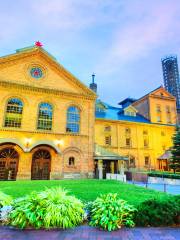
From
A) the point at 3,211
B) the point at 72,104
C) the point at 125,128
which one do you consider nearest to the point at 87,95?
the point at 72,104

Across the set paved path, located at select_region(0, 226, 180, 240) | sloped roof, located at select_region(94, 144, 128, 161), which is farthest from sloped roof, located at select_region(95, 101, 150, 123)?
paved path, located at select_region(0, 226, 180, 240)

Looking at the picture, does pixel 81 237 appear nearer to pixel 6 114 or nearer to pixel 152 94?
pixel 6 114

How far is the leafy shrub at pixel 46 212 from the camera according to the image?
4992mm

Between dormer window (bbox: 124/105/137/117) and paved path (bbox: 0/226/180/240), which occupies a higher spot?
dormer window (bbox: 124/105/137/117)

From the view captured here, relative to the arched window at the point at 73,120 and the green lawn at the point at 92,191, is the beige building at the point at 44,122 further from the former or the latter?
the green lawn at the point at 92,191

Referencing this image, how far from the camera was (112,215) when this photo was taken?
5176mm

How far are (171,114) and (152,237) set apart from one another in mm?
37888

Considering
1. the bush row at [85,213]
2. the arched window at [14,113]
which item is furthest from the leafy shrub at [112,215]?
the arched window at [14,113]

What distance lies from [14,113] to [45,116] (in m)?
3.56

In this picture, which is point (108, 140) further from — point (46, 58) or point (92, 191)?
point (92, 191)

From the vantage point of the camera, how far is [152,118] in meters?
36.8

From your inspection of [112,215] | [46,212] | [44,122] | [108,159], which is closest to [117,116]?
[108,159]

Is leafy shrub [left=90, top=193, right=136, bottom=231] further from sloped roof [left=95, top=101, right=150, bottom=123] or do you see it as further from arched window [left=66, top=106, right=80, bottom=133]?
sloped roof [left=95, top=101, right=150, bottom=123]

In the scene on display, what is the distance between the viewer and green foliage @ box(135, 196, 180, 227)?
5.21 metres
